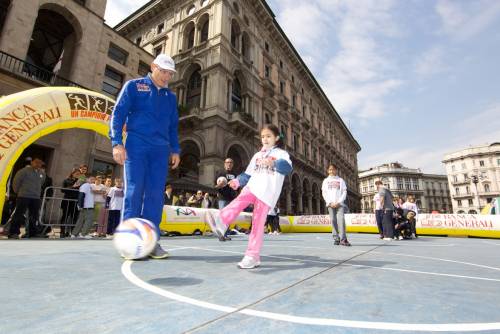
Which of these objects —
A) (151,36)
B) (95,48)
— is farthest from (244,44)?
(95,48)

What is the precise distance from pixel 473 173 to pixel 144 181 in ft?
289

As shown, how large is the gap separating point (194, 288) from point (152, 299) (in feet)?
1.12

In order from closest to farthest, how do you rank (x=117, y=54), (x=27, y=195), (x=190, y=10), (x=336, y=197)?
(x=336, y=197), (x=27, y=195), (x=117, y=54), (x=190, y=10)

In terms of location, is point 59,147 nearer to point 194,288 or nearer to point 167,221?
point 167,221

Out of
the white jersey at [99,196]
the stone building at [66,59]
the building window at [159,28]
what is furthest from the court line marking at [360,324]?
the building window at [159,28]

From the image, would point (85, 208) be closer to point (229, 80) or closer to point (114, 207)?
point (114, 207)

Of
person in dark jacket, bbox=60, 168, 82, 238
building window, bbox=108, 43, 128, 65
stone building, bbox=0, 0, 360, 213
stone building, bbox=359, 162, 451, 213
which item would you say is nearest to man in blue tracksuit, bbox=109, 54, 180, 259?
person in dark jacket, bbox=60, 168, 82, 238

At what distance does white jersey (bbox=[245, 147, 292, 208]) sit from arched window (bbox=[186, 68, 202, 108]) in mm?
19398

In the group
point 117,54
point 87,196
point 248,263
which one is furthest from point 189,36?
point 248,263

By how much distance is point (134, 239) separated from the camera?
2.53 m

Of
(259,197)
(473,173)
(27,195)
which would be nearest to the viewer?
(259,197)

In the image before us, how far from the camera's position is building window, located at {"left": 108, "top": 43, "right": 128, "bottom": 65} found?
53.4 ft

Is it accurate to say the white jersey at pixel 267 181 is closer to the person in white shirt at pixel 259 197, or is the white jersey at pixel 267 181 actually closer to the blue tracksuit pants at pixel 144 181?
the person in white shirt at pixel 259 197

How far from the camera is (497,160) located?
67875 mm
